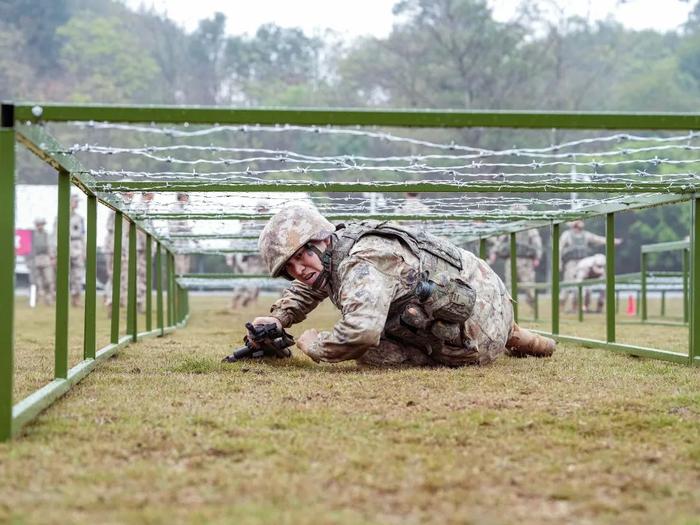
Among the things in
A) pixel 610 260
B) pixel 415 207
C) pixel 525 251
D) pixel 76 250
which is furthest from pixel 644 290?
pixel 76 250

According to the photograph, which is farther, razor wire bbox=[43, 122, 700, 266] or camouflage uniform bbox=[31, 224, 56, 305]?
camouflage uniform bbox=[31, 224, 56, 305]

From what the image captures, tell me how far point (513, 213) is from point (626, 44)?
44.8 m

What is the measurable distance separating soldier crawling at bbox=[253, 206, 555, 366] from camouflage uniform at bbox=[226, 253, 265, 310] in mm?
13252

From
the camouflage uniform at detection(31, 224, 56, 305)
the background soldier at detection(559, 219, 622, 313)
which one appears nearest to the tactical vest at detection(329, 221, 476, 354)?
the background soldier at detection(559, 219, 622, 313)

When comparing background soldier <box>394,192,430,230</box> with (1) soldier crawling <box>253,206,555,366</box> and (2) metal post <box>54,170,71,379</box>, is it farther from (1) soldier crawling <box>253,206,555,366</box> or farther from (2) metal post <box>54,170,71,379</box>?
(2) metal post <box>54,170,71,379</box>

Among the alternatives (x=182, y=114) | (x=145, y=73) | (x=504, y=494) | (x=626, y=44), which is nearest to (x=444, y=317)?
(x=182, y=114)

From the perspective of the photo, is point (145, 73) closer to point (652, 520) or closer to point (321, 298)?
point (321, 298)

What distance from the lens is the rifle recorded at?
5703 millimetres

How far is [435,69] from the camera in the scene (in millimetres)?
38094

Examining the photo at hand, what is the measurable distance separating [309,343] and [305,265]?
0.48m

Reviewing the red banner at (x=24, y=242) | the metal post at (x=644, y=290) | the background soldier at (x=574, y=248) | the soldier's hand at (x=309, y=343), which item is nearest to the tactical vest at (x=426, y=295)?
the soldier's hand at (x=309, y=343)

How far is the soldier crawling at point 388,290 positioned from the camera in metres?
4.93

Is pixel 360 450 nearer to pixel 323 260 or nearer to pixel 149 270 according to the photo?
pixel 323 260

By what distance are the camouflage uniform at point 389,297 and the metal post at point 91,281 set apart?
92cm
